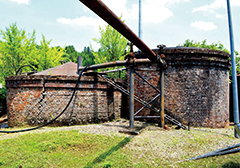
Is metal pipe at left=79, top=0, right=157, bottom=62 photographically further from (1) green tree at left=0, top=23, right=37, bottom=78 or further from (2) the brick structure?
(1) green tree at left=0, top=23, right=37, bottom=78

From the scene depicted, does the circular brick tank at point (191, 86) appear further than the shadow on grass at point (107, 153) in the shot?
Yes

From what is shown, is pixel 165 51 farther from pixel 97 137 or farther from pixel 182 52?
pixel 97 137

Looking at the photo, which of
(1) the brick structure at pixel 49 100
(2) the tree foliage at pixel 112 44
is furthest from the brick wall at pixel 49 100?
(2) the tree foliage at pixel 112 44

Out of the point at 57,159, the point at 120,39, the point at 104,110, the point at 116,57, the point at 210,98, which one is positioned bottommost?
the point at 57,159

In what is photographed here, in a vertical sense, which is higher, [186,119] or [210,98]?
[210,98]

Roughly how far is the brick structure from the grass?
1601mm

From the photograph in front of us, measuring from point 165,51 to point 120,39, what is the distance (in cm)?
980

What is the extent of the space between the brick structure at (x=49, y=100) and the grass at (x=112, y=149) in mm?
1601

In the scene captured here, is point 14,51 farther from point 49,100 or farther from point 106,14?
point 106,14

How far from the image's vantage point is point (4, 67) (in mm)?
16672

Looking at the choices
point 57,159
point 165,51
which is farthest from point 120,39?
point 57,159

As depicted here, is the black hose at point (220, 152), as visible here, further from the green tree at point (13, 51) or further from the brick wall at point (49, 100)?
the green tree at point (13, 51)

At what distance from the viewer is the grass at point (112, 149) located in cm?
418

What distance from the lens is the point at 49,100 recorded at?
24.7ft
